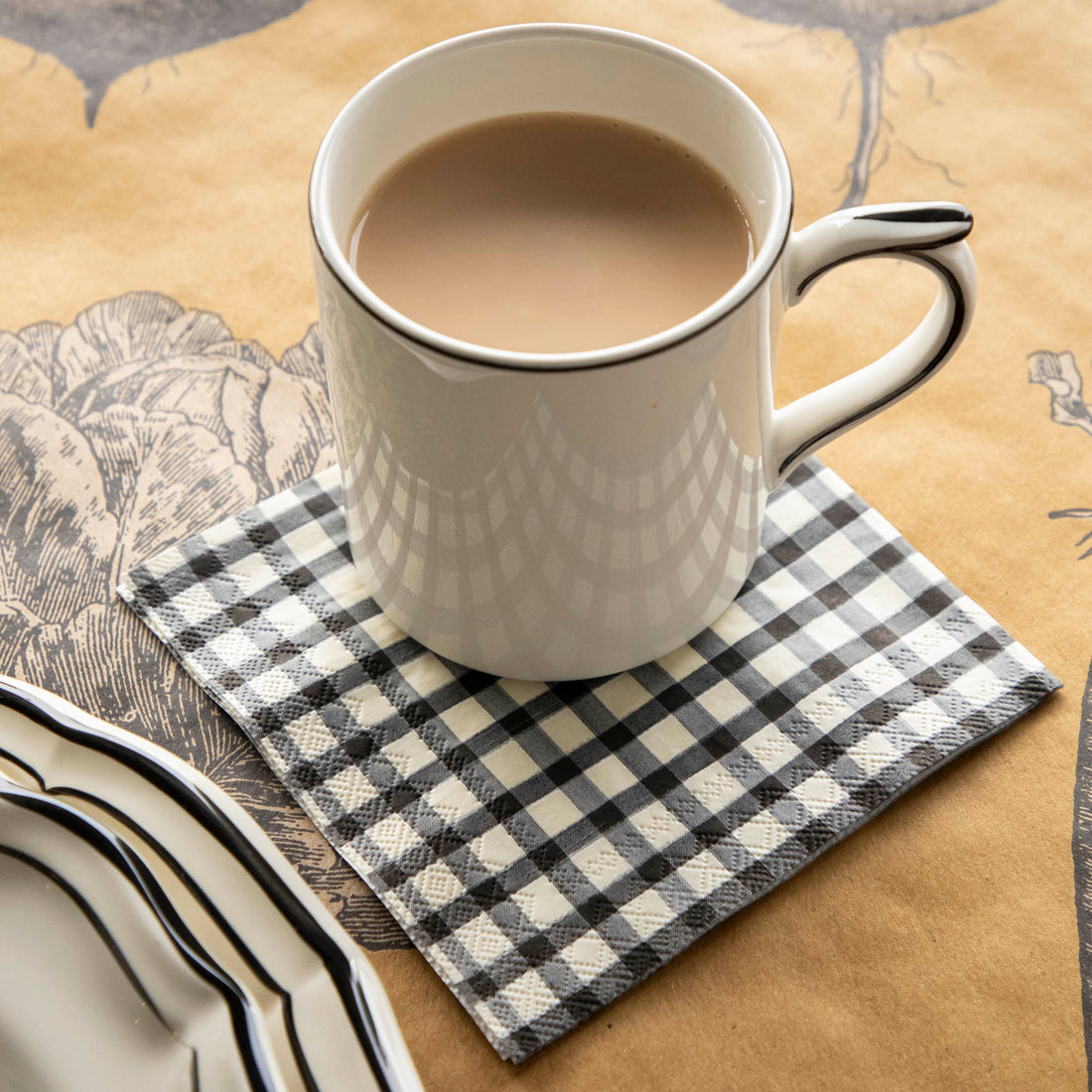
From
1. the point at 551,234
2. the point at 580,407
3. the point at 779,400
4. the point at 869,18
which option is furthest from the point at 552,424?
the point at 869,18

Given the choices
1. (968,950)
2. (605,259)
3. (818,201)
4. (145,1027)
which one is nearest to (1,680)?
(145,1027)

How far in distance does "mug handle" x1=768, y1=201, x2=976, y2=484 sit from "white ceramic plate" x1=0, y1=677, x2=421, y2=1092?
0.83 feet

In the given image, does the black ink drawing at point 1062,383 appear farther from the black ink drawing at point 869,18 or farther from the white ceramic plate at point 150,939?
the white ceramic plate at point 150,939

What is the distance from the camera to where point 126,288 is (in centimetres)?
62

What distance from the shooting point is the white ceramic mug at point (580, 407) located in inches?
13.5

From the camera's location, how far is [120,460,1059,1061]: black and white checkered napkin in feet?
1.42

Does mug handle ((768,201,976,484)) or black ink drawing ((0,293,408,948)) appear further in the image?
black ink drawing ((0,293,408,948))

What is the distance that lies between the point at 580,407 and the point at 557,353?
37mm

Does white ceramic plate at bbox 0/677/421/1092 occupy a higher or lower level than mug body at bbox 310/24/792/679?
lower

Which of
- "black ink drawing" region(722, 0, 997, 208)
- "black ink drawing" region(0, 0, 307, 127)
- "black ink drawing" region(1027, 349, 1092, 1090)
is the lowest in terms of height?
"black ink drawing" region(1027, 349, 1092, 1090)

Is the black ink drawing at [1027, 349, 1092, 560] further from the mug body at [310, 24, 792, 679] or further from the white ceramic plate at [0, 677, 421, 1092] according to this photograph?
the white ceramic plate at [0, 677, 421, 1092]

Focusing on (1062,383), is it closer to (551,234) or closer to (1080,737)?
(1080,737)

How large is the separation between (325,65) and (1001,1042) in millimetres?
662

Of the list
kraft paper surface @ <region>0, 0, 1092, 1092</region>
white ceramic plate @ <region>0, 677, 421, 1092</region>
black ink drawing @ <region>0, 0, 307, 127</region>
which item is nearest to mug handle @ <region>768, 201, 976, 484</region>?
kraft paper surface @ <region>0, 0, 1092, 1092</region>
